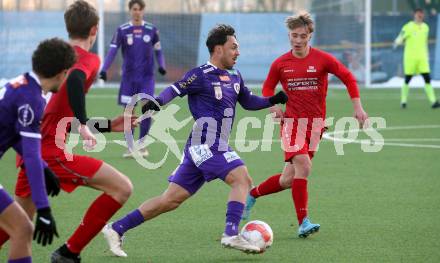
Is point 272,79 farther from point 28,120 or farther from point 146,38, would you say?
point 146,38

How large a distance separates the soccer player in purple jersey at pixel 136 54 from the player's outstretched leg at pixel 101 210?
25.9ft

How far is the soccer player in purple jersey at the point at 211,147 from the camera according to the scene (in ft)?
24.9

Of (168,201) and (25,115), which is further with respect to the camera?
(168,201)

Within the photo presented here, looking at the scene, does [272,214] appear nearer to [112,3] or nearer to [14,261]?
[14,261]

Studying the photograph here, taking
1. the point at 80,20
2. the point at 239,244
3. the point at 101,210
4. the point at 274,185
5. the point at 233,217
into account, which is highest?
the point at 80,20

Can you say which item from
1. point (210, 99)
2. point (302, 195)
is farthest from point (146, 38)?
point (210, 99)

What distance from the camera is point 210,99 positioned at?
312 inches

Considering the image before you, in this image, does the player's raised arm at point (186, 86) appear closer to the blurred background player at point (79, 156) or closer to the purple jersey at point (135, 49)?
the blurred background player at point (79, 156)

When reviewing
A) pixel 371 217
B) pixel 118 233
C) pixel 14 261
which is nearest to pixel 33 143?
pixel 14 261

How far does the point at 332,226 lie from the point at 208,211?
1.43 m

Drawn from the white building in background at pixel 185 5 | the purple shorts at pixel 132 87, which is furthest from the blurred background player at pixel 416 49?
the purple shorts at pixel 132 87

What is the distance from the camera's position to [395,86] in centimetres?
3070

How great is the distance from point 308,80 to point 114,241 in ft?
8.43

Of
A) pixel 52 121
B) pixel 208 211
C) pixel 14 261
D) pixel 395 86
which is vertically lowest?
pixel 395 86
